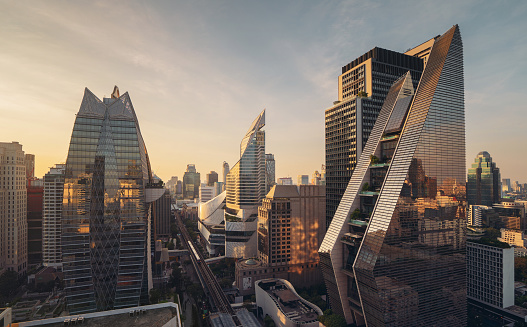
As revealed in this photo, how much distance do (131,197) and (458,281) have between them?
98540 millimetres

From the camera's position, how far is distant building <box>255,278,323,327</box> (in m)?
85.9

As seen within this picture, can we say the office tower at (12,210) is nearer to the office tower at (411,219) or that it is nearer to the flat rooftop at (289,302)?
the flat rooftop at (289,302)

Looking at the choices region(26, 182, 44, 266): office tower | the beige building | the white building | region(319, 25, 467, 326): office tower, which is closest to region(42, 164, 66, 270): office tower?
region(26, 182, 44, 266): office tower

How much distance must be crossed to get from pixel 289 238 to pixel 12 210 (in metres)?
130

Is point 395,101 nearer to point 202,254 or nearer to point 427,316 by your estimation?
point 427,316

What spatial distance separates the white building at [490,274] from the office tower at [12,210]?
19296cm

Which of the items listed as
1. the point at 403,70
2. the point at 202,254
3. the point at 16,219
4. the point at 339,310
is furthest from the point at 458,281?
the point at 16,219

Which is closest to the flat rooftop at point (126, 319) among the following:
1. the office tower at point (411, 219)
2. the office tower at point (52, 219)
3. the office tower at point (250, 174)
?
the office tower at point (411, 219)

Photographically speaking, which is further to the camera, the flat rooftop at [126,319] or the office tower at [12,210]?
the office tower at [12,210]

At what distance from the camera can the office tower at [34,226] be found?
14825cm

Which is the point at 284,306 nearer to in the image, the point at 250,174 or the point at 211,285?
the point at 211,285

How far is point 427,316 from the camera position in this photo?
3039 inches

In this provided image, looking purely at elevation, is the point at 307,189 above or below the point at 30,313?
above

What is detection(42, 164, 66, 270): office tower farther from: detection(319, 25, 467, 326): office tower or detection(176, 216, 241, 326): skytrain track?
detection(319, 25, 467, 326): office tower
